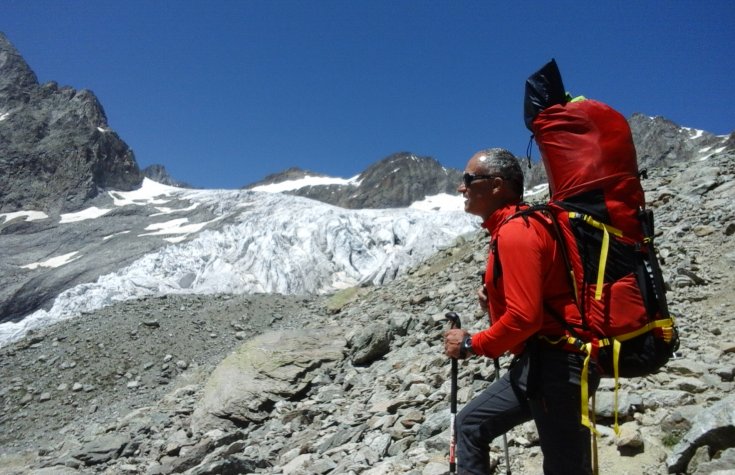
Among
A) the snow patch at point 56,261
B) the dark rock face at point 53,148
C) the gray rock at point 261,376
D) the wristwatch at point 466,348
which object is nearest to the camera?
the wristwatch at point 466,348

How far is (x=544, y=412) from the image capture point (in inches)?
109

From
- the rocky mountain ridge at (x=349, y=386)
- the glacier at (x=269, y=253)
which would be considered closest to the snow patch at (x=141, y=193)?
the glacier at (x=269, y=253)

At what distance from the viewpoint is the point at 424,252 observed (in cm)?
4253

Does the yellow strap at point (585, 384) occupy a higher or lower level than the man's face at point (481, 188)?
lower

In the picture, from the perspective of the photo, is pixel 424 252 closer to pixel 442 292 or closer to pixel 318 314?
pixel 318 314

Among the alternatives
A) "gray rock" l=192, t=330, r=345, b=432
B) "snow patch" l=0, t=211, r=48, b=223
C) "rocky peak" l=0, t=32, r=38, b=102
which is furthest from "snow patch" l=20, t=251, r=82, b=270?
"rocky peak" l=0, t=32, r=38, b=102

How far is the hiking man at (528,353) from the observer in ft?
8.76

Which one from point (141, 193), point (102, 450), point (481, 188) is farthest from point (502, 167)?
point (141, 193)

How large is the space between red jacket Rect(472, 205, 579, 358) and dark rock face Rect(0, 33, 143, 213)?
286 feet

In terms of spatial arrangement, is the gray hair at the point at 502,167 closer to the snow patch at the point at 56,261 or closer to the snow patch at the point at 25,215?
the snow patch at the point at 56,261

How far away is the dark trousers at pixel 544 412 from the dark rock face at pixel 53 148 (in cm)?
8703

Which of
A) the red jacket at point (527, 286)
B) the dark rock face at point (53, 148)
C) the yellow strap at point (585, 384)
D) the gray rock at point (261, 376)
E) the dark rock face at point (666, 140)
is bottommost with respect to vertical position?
the gray rock at point (261, 376)

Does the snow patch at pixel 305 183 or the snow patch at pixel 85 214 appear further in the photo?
the snow patch at pixel 305 183

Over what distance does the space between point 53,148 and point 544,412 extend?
107 m
